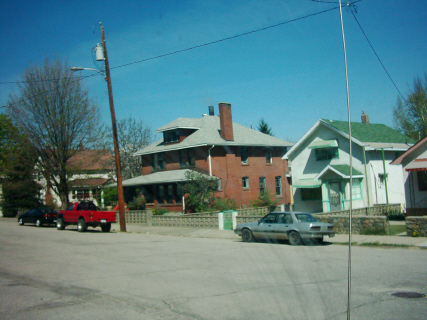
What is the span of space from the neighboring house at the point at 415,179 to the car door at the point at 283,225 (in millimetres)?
9535

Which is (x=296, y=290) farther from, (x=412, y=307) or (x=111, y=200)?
(x=111, y=200)

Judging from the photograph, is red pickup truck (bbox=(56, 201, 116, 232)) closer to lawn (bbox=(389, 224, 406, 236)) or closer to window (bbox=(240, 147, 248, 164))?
lawn (bbox=(389, 224, 406, 236))

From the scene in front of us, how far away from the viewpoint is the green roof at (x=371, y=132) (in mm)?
30094

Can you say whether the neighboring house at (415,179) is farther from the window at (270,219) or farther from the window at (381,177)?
the window at (270,219)

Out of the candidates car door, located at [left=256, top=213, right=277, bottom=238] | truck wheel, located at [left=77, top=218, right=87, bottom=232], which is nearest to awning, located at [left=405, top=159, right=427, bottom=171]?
car door, located at [left=256, top=213, right=277, bottom=238]

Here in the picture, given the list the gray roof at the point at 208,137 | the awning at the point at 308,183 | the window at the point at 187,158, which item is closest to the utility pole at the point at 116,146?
the gray roof at the point at 208,137

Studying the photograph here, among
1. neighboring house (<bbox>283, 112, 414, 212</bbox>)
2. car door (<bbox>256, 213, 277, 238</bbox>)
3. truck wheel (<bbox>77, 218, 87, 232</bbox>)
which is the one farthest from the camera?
neighboring house (<bbox>283, 112, 414, 212</bbox>)

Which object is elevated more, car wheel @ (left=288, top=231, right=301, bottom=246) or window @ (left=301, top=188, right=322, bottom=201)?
window @ (left=301, top=188, right=322, bottom=201)

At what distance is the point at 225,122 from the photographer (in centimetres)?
3747

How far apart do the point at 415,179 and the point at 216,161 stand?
16.4m

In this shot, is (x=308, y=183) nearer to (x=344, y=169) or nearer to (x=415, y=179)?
(x=344, y=169)

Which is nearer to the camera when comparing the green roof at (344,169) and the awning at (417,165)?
the awning at (417,165)

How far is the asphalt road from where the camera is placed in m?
7.32

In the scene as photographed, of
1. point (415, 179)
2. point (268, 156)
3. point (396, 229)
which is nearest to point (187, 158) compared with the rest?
point (268, 156)
